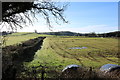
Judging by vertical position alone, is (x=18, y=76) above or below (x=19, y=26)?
below

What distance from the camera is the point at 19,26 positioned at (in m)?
10.5

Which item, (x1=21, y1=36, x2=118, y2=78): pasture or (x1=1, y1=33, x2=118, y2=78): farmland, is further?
(x1=21, y1=36, x2=118, y2=78): pasture

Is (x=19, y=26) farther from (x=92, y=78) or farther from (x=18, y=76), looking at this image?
(x=92, y=78)

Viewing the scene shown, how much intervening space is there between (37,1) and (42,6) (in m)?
0.48

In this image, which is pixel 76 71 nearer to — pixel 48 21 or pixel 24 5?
pixel 48 21

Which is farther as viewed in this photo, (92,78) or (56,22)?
(56,22)

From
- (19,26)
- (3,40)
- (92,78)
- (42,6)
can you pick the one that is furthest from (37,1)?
(92,78)

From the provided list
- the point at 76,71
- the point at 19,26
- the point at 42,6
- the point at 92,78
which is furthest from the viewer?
the point at 19,26

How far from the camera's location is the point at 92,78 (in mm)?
8484

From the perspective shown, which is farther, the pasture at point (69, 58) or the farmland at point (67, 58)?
the pasture at point (69, 58)

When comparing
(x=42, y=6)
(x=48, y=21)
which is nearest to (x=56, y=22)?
(x=48, y=21)

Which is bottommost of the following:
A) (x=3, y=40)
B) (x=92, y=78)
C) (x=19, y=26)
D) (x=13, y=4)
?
(x=92, y=78)

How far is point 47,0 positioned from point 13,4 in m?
2.27

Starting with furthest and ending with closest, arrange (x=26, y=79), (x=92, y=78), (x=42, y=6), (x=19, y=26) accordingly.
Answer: (x=19, y=26), (x=42, y=6), (x=92, y=78), (x=26, y=79)
